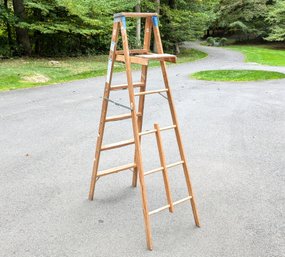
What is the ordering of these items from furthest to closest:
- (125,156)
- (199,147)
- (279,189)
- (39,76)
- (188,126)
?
1. (39,76)
2. (188,126)
3. (199,147)
4. (125,156)
5. (279,189)

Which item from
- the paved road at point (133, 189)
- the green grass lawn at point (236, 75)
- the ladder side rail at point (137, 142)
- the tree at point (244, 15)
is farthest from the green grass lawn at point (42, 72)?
the tree at point (244, 15)

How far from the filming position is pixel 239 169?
461cm

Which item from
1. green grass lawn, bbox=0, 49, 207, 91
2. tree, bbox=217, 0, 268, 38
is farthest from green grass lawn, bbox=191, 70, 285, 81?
tree, bbox=217, 0, 268, 38

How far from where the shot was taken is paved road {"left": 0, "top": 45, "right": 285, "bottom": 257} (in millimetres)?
2949

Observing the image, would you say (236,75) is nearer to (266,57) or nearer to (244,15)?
(266,57)

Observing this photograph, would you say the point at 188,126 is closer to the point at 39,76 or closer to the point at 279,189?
the point at 279,189

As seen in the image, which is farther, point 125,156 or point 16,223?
point 125,156

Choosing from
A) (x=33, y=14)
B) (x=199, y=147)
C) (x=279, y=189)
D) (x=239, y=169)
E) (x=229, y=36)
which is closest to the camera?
(x=279, y=189)

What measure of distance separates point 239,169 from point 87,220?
235 cm

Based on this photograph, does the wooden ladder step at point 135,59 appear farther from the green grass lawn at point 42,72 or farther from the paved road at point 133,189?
the green grass lawn at point 42,72

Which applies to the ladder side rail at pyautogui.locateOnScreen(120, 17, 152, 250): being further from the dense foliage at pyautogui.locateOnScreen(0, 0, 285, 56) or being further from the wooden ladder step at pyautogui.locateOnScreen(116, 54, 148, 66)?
the dense foliage at pyautogui.locateOnScreen(0, 0, 285, 56)

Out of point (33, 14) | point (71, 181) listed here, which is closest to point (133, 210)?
point (71, 181)

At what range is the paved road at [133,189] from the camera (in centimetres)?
295

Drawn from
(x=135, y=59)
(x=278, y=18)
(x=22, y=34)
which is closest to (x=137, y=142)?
(x=135, y=59)
